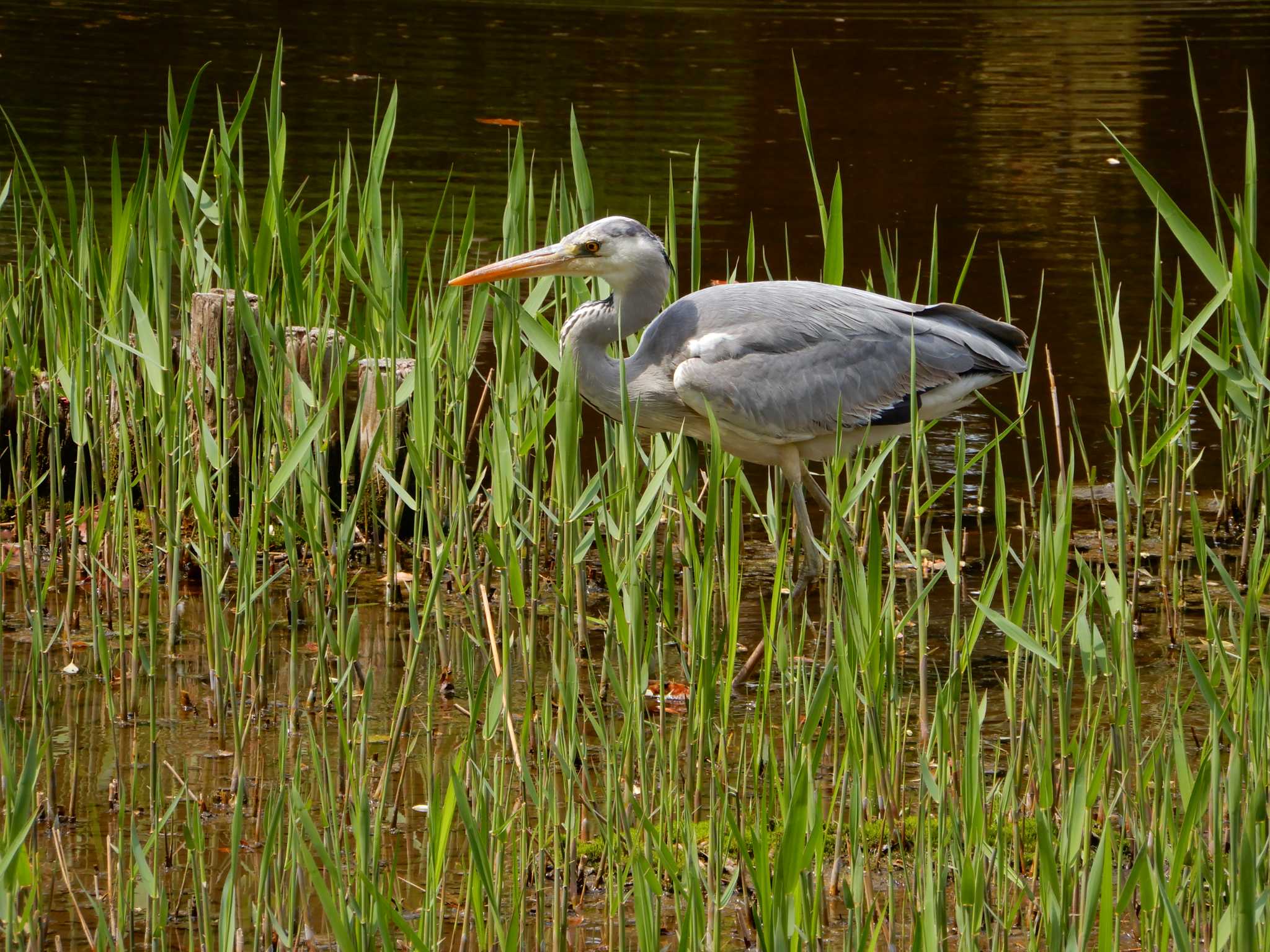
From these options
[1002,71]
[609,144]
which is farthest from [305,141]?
[1002,71]

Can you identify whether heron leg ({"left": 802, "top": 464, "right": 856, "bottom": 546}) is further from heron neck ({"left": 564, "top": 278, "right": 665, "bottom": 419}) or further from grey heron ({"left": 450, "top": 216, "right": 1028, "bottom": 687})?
heron neck ({"left": 564, "top": 278, "right": 665, "bottom": 419})

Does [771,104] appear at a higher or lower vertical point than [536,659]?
higher

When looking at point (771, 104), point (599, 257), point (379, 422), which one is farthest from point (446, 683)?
point (771, 104)

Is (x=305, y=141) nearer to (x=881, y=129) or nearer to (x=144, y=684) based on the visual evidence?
(x=881, y=129)

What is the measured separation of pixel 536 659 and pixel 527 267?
0.95 m

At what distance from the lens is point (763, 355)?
14.4ft

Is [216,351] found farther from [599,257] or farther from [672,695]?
[672,695]

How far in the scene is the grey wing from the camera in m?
4.35

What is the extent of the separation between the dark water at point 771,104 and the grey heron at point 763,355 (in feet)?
6.05

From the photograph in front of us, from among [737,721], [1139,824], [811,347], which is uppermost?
[811,347]

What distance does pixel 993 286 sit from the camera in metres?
7.77

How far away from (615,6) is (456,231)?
8.63 metres

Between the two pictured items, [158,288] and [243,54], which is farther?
[243,54]

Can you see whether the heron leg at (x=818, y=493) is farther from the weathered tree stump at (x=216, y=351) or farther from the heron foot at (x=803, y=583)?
the weathered tree stump at (x=216, y=351)
